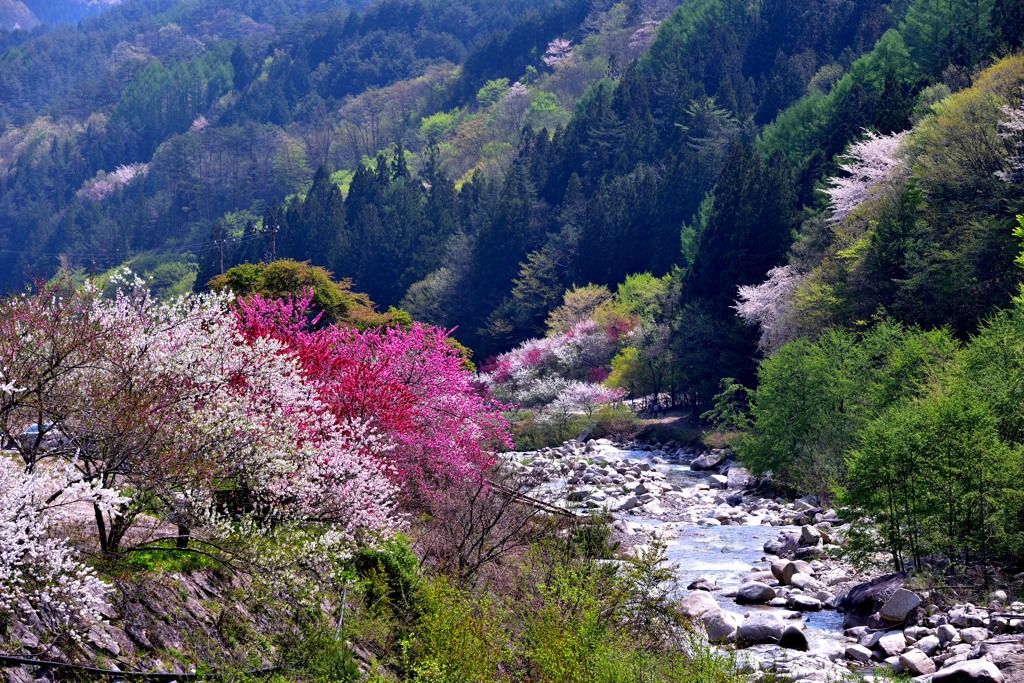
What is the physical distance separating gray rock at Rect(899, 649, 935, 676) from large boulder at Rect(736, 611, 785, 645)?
2220mm

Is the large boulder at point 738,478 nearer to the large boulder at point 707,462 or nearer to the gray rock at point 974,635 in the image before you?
the large boulder at point 707,462

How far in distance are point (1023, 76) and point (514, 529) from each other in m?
33.2

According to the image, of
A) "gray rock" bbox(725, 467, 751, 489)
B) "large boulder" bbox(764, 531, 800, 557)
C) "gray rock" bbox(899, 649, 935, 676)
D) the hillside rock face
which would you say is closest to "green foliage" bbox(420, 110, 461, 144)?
"gray rock" bbox(725, 467, 751, 489)

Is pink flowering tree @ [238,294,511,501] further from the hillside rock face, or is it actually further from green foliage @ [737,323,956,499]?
green foliage @ [737,323,956,499]

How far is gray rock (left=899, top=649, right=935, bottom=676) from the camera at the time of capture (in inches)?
596

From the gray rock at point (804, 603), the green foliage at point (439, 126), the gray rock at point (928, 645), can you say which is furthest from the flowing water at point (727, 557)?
the green foliage at point (439, 126)

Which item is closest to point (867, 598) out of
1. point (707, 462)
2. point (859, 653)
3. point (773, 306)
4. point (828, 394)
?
point (859, 653)

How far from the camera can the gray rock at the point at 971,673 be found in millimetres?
14086

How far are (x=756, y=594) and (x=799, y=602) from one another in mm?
886

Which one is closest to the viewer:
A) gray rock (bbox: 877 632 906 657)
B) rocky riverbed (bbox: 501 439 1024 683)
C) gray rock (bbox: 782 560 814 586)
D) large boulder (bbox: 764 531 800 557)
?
rocky riverbed (bbox: 501 439 1024 683)

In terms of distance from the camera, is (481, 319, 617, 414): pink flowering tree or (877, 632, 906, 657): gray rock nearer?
(877, 632, 906, 657): gray rock

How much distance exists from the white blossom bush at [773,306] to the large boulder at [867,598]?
24.6m

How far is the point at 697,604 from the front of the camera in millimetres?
18719

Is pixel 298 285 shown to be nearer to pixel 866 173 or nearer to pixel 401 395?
pixel 401 395
